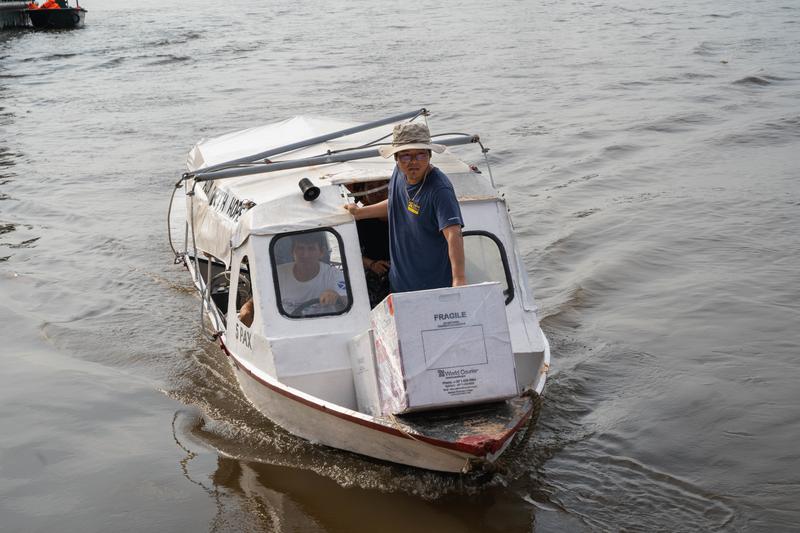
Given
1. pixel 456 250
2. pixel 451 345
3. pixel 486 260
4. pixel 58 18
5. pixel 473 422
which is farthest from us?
pixel 58 18

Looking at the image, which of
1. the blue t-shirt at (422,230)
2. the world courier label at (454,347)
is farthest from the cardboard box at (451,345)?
the blue t-shirt at (422,230)

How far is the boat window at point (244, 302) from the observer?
25.4 feet

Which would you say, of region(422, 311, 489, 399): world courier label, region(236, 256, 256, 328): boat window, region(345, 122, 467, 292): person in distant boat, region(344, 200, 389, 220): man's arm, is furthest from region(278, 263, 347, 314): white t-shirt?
region(422, 311, 489, 399): world courier label

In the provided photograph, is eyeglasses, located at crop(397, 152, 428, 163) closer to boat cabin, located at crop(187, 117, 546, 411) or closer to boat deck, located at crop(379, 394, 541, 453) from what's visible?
boat cabin, located at crop(187, 117, 546, 411)

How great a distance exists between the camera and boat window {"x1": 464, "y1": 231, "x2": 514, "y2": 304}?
743 cm

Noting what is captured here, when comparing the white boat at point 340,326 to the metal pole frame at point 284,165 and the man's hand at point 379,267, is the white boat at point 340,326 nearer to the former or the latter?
the metal pole frame at point 284,165

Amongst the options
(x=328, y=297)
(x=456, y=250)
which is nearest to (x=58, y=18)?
(x=328, y=297)

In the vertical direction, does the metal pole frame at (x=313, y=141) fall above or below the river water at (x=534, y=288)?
above

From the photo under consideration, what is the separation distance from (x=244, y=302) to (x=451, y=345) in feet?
9.86

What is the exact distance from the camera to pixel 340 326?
23.2 feet

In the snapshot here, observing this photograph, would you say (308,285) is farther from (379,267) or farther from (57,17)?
(57,17)

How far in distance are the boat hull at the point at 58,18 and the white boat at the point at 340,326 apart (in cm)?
3530

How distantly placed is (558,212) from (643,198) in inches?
55.8

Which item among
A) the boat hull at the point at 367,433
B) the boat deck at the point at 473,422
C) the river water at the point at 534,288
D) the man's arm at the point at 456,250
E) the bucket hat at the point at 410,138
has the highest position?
the bucket hat at the point at 410,138
